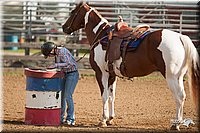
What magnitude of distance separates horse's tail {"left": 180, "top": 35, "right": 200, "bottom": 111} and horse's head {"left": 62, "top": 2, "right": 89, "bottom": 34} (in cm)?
232

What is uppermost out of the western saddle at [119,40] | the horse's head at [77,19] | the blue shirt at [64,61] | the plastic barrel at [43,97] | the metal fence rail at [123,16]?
the metal fence rail at [123,16]

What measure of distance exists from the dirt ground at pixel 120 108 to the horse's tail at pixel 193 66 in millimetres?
658

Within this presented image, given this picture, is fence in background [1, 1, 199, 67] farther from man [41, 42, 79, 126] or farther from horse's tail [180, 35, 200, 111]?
horse's tail [180, 35, 200, 111]

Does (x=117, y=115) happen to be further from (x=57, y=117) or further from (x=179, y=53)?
(x=179, y=53)

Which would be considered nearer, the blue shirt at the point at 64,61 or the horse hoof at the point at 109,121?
the blue shirt at the point at 64,61

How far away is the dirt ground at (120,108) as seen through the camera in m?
8.45

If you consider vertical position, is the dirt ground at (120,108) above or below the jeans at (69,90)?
below

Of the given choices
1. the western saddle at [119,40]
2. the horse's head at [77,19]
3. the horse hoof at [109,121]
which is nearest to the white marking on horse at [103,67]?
the western saddle at [119,40]

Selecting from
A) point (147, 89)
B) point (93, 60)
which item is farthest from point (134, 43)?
point (147, 89)

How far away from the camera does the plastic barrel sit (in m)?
8.54

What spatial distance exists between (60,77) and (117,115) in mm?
1923

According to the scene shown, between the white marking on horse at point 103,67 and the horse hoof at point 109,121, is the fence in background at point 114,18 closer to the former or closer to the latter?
the white marking on horse at point 103,67

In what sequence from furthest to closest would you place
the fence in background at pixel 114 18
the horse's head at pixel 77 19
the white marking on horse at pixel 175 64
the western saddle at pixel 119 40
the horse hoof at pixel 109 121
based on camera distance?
1. the fence in background at pixel 114 18
2. the horse's head at pixel 77 19
3. the horse hoof at pixel 109 121
4. the western saddle at pixel 119 40
5. the white marking on horse at pixel 175 64

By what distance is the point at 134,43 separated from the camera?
8.55 meters
